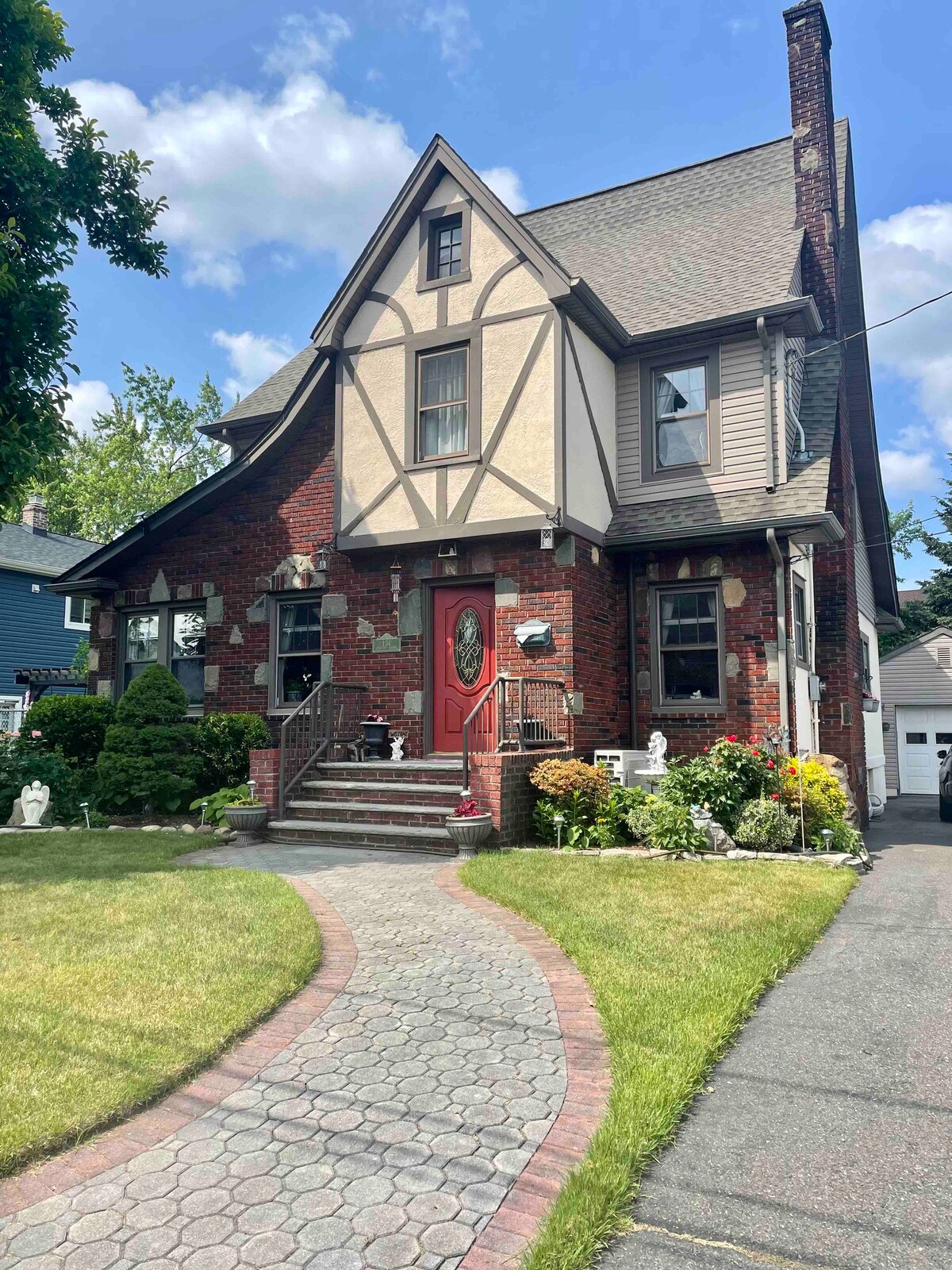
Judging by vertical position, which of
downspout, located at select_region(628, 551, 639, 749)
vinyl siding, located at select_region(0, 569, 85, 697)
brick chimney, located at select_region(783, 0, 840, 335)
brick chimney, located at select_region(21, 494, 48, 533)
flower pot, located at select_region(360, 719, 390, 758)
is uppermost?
brick chimney, located at select_region(783, 0, 840, 335)

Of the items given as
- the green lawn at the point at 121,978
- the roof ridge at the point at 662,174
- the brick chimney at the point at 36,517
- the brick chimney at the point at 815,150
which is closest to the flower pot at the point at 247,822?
the green lawn at the point at 121,978

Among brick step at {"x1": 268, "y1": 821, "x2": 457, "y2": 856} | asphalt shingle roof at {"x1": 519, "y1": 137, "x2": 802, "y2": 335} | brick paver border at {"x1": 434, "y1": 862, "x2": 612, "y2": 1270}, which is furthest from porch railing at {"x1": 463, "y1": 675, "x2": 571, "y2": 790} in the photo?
asphalt shingle roof at {"x1": 519, "y1": 137, "x2": 802, "y2": 335}

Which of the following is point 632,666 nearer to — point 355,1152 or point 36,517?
point 355,1152

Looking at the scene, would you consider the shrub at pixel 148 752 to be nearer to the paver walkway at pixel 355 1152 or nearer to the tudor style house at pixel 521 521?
the tudor style house at pixel 521 521

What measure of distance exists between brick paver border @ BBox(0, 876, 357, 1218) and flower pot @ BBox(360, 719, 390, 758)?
6517mm

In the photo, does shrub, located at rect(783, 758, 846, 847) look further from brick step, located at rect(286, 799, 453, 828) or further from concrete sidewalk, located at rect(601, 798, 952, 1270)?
concrete sidewalk, located at rect(601, 798, 952, 1270)

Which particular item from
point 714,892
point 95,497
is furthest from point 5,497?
point 95,497

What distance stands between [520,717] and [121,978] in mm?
6131

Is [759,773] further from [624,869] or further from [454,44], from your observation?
[454,44]

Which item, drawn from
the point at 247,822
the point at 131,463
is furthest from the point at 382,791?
the point at 131,463

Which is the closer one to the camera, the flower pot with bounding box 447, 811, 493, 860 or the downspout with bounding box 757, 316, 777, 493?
→ the flower pot with bounding box 447, 811, 493, 860

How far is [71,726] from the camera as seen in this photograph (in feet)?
43.6

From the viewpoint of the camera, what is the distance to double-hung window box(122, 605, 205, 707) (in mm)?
14312

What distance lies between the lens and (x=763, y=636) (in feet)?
37.4
